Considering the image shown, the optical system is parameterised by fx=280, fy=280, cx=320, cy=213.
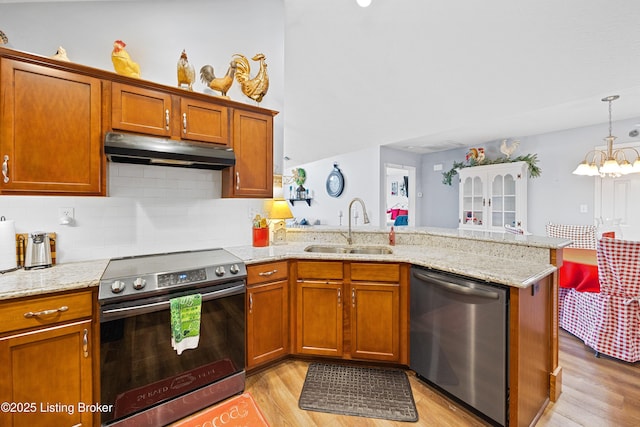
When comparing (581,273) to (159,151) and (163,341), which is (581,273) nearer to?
(163,341)

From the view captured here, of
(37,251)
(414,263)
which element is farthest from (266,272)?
(37,251)

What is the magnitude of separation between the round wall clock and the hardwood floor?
14.0ft

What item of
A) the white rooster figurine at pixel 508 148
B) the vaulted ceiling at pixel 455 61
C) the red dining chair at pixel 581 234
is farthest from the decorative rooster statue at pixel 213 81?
the white rooster figurine at pixel 508 148

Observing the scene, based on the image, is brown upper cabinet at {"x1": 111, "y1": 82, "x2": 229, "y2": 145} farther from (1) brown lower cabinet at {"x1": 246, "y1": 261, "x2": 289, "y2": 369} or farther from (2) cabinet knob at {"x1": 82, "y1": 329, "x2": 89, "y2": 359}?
(2) cabinet knob at {"x1": 82, "y1": 329, "x2": 89, "y2": 359}

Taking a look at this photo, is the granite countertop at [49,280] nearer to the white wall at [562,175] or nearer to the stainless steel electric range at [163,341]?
the stainless steel electric range at [163,341]

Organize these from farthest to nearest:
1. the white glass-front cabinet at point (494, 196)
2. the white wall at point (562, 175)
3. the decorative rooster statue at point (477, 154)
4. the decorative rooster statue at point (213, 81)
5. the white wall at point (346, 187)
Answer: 1. the white wall at point (346, 187)
2. the decorative rooster statue at point (477, 154)
3. the white glass-front cabinet at point (494, 196)
4. the white wall at point (562, 175)
5. the decorative rooster statue at point (213, 81)

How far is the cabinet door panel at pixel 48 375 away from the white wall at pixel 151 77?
0.71 meters

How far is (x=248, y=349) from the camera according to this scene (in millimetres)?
2031

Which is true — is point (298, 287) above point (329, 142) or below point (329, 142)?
below

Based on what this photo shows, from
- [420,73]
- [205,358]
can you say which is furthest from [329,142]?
[205,358]

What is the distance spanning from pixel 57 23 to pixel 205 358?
2.47 m

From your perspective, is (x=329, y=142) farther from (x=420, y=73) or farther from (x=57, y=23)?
(x=57, y=23)

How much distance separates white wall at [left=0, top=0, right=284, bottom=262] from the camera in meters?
1.87

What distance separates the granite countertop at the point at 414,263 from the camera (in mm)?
1427
